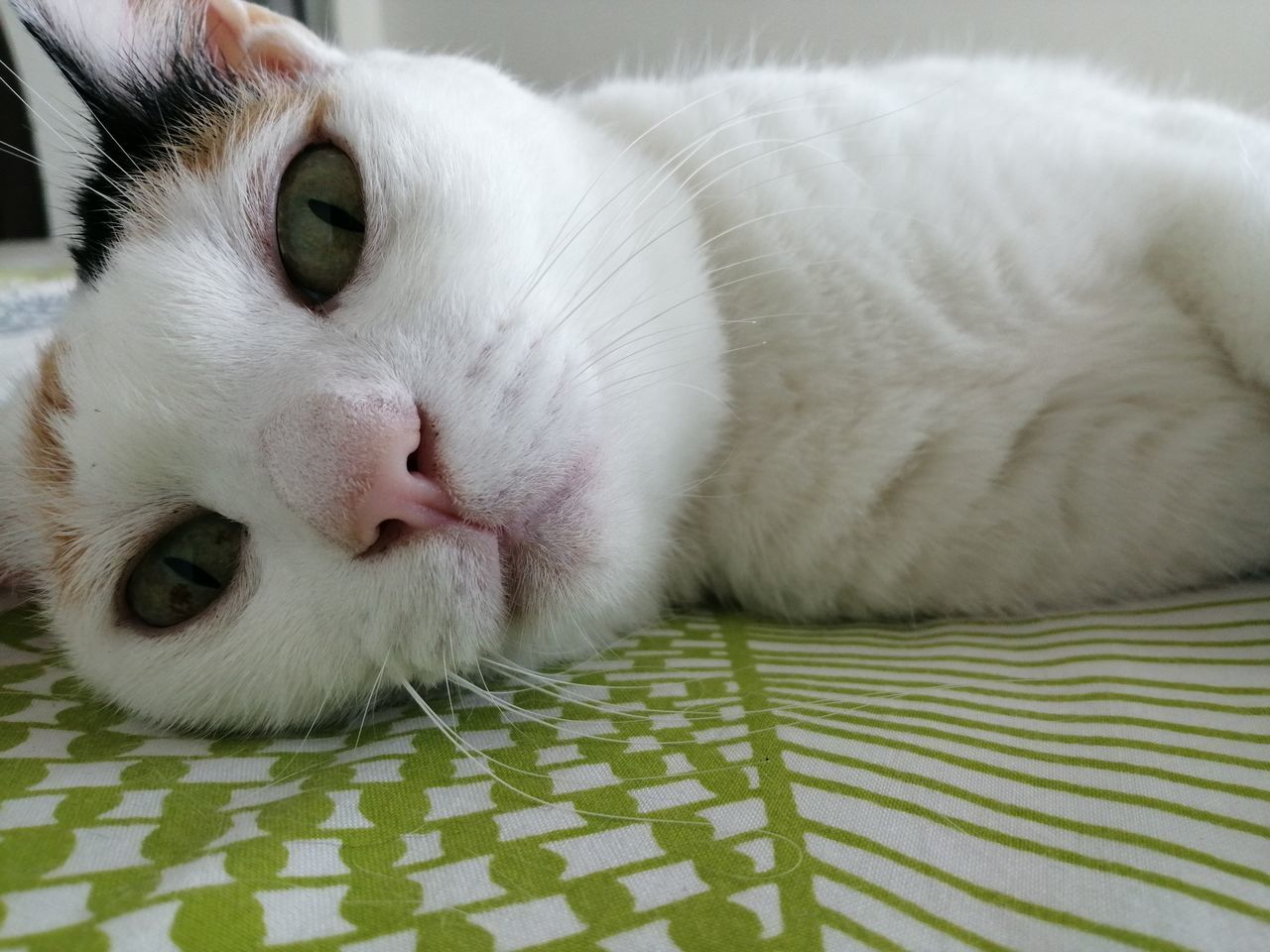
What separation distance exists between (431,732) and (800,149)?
0.78 metres

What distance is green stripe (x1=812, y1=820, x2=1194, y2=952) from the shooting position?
0.47 m

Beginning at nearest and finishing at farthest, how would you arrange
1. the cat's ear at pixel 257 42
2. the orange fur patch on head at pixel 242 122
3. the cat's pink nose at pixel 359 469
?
the cat's pink nose at pixel 359 469 → the orange fur patch on head at pixel 242 122 → the cat's ear at pixel 257 42

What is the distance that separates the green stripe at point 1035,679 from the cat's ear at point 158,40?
0.82m

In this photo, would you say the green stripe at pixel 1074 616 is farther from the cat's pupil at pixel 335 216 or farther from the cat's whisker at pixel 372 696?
the cat's pupil at pixel 335 216

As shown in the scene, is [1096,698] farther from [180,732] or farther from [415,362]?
[180,732]

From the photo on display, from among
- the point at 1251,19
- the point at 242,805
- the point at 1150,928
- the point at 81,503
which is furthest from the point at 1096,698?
the point at 1251,19

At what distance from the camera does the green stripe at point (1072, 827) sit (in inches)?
19.8

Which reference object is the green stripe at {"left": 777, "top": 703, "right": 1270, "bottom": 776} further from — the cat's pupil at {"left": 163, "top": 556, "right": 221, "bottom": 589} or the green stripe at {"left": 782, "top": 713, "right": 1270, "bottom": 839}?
the cat's pupil at {"left": 163, "top": 556, "right": 221, "bottom": 589}

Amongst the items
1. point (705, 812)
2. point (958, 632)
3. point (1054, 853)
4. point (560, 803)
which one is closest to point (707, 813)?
point (705, 812)

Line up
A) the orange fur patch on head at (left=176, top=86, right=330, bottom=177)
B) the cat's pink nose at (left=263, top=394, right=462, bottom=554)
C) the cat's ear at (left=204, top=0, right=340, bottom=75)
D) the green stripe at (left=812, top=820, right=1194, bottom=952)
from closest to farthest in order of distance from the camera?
1. the green stripe at (left=812, top=820, right=1194, bottom=952)
2. the cat's pink nose at (left=263, top=394, right=462, bottom=554)
3. the orange fur patch on head at (left=176, top=86, right=330, bottom=177)
4. the cat's ear at (left=204, top=0, right=340, bottom=75)

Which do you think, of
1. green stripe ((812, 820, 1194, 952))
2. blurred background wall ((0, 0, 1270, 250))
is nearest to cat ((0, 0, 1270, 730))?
green stripe ((812, 820, 1194, 952))

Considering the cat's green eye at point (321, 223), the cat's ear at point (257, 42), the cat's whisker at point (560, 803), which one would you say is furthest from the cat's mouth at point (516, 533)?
the cat's ear at point (257, 42)

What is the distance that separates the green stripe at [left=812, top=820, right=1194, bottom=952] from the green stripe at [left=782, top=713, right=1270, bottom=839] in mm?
113

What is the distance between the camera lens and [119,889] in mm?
509
